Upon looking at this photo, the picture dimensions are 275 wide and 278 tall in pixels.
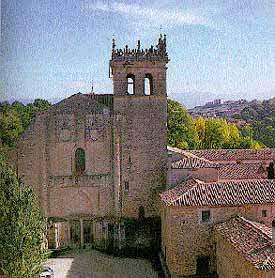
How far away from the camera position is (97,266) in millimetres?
13070

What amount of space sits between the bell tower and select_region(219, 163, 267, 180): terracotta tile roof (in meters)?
2.31

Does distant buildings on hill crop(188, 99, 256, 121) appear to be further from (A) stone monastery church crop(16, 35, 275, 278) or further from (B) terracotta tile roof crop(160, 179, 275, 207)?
(B) terracotta tile roof crop(160, 179, 275, 207)

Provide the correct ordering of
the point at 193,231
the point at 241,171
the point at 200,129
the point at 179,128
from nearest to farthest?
1. the point at 193,231
2. the point at 241,171
3. the point at 179,128
4. the point at 200,129

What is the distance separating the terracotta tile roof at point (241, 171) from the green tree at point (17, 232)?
24.2 ft

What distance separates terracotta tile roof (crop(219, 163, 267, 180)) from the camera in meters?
16.0

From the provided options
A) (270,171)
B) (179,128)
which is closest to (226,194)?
(270,171)

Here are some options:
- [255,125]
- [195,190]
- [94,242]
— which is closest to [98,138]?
[94,242]

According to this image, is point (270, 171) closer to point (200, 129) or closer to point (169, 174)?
point (169, 174)

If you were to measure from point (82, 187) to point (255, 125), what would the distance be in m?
27.2

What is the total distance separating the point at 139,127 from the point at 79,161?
1833mm

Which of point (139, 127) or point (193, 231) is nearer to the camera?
point (193, 231)

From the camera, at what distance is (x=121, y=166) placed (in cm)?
1470

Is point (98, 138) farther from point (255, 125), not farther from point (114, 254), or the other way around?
point (255, 125)

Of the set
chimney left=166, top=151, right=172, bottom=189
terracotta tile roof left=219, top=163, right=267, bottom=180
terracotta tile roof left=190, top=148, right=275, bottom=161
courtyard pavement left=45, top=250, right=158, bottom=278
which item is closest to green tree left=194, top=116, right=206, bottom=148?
terracotta tile roof left=190, top=148, right=275, bottom=161
